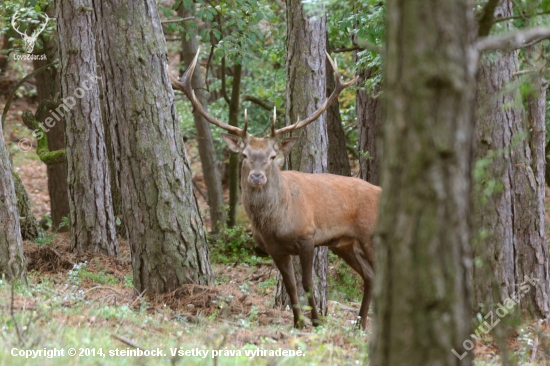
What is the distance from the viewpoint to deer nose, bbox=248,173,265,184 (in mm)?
7244

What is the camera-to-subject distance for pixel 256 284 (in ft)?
35.3

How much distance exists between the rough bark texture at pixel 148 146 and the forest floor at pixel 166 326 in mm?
429

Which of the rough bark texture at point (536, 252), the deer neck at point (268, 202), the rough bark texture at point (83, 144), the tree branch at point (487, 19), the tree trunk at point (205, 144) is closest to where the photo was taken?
the tree branch at point (487, 19)

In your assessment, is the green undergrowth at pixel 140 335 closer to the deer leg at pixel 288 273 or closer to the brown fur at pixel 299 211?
the deer leg at pixel 288 273

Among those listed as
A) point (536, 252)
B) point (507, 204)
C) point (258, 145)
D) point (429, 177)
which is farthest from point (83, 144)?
point (429, 177)

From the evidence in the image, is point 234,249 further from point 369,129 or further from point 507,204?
point 507,204

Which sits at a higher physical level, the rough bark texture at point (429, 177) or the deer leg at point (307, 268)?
the rough bark texture at point (429, 177)

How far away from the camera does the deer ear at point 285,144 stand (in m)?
7.74

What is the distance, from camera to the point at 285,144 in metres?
7.80

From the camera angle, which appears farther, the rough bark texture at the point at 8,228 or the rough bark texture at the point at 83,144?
the rough bark texture at the point at 83,144

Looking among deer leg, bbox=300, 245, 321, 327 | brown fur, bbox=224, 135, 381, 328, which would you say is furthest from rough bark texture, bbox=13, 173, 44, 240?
deer leg, bbox=300, 245, 321, 327

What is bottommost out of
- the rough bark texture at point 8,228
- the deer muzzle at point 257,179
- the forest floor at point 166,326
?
the forest floor at point 166,326

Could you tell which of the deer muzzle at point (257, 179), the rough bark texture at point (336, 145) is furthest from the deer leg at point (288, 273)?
the rough bark texture at point (336, 145)

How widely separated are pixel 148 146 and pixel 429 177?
15.6 feet
